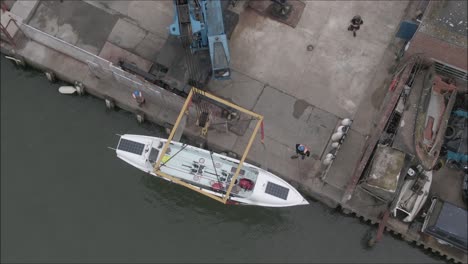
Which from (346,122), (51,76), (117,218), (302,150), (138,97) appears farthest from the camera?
(51,76)

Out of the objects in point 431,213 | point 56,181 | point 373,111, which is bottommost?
point 56,181

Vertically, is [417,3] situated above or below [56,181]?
above

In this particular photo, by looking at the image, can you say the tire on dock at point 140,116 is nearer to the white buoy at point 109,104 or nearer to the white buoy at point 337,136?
the white buoy at point 109,104

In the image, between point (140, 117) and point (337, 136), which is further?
point (140, 117)

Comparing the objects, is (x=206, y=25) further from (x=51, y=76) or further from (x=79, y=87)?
(x=51, y=76)

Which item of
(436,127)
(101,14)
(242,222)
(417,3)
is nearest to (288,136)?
(242,222)

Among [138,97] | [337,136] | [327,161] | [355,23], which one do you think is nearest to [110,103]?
[138,97]

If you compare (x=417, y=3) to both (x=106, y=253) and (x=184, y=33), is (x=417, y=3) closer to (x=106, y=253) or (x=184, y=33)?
(x=184, y=33)

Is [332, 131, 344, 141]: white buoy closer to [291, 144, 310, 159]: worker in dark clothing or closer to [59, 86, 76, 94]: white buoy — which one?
[291, 144, 310, 159]: worker in dark clothing
